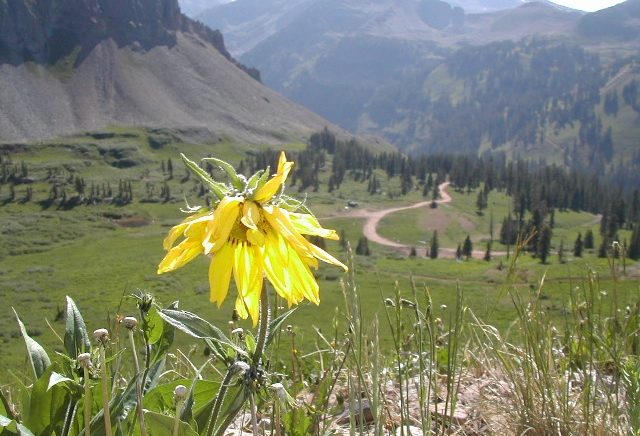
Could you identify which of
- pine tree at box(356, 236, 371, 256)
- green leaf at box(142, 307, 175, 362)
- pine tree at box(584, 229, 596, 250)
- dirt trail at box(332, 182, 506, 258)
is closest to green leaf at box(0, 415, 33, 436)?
green leaf at box(142, 307, 175, 362)

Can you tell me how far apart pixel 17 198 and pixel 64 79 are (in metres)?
90.0

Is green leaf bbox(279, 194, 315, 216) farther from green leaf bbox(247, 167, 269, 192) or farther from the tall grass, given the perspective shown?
the tall grass

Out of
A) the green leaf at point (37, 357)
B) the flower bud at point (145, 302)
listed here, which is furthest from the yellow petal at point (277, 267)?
the green leaf at point (37, 357)

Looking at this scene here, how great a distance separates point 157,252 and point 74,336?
9019cm

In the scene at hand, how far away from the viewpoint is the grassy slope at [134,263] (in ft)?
172

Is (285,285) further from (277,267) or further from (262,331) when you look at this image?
(262,331)

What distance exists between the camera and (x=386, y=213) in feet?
409

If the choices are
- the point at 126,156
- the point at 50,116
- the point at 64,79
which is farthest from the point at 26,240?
the point at 64,79

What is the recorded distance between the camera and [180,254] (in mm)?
2049

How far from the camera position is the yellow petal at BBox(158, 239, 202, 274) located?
2006 millimetres

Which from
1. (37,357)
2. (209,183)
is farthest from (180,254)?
(37,357)

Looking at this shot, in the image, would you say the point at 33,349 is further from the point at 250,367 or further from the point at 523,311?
the point at 523,311

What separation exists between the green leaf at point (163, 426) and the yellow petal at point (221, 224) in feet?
2.09

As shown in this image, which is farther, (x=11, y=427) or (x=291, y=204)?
(x=291, y=204)
